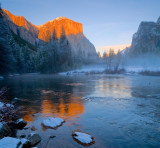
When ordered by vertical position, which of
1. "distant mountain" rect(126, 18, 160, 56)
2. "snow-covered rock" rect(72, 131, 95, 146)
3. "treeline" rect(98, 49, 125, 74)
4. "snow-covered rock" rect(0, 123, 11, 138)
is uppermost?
"distant mountain" rect(126, 18, 160, 56)

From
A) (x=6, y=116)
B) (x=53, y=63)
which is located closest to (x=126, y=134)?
(x=6, y=116)

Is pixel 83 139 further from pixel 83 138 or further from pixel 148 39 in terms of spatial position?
pixel 148 39

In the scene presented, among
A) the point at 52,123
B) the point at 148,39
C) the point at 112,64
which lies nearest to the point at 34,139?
the point at 52,123

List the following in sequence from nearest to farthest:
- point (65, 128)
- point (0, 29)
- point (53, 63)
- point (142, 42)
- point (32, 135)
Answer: point (32, 135) < point (65, 128) < point (0, 29) < point (53, 63) < point (142, 42)

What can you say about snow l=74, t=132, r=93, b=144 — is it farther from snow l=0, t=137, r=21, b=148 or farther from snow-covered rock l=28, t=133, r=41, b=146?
snow l=0, t=137, r=21, b=148

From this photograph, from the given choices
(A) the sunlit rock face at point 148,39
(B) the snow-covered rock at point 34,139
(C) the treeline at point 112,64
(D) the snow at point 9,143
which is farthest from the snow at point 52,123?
(A) the sunlit rock face at point 148,39

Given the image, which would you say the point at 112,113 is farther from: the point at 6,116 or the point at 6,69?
the point at 6,69

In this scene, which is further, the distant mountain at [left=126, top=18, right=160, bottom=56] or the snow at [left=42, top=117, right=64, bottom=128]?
the distant mountain at [left=126, top=18, right=160, bottom=56]

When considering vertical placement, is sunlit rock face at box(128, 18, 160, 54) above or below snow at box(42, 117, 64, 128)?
above

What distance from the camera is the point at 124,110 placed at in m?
11.0

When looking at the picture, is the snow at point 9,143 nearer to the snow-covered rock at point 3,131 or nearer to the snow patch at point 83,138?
the snow-covered rock at point 3,131

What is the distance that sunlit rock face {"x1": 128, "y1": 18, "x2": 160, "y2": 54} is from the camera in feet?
444

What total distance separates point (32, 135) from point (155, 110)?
→ 9.32 meters

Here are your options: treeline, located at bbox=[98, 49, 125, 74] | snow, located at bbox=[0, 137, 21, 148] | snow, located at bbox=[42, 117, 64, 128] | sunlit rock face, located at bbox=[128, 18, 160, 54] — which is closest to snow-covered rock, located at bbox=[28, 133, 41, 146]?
snow, located at bbox=[0, 137, 21, 148]
